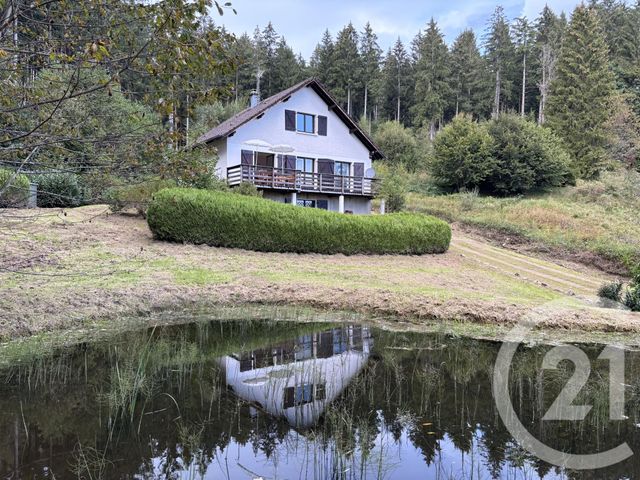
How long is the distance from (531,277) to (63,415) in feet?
49.5

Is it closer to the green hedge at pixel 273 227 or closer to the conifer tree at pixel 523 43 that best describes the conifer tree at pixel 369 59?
the conifer tree at pixel 523 43

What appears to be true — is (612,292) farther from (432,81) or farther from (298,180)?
(432,81)

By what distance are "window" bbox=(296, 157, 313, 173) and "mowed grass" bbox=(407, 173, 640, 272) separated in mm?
7503

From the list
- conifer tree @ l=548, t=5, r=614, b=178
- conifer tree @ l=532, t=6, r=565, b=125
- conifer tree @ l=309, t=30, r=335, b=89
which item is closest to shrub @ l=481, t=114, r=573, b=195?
conifer tree @ l=548, t=5, r=614, b=178

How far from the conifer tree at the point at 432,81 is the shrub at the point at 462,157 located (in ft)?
52.4

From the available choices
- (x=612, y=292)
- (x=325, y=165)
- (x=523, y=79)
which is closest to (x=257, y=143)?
(x=325, y=165)

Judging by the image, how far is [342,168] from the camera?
2664 centimetres

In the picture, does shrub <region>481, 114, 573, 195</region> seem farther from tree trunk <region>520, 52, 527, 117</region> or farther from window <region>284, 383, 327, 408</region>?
window <region>284, 383, 327, 408</region>

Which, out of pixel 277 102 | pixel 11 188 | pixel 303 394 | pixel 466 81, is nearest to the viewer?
pixel 303 394

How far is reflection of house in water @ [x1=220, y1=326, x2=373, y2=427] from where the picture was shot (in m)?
4.37

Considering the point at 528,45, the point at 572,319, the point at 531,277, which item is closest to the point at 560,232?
the point at 531,277

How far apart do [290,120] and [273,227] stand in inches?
463

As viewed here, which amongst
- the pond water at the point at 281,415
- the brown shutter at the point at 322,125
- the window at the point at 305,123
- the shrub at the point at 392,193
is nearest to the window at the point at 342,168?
the brown shutter at the point at 322,125

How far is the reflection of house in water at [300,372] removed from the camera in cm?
437
